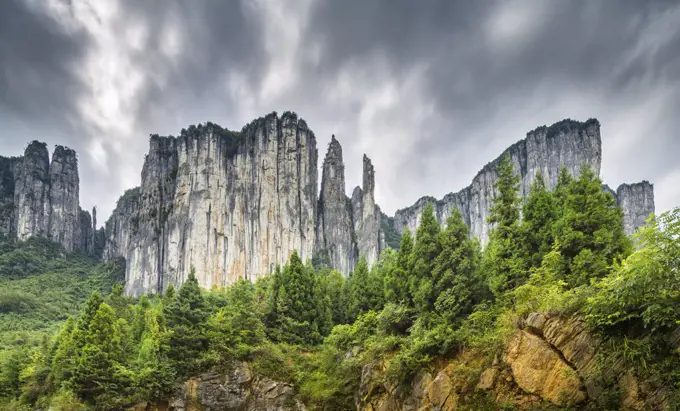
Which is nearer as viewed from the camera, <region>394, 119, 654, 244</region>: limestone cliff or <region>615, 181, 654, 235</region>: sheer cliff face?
<region>394, 119, 654, 244</region>: limestone cliff

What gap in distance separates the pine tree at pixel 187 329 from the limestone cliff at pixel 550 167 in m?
57.0

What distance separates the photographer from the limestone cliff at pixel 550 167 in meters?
95.2

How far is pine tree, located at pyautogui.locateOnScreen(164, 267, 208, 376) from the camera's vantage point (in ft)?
92.3

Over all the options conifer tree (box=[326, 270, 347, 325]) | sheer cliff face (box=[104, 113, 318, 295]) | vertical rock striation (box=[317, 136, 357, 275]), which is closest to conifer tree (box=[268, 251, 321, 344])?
conifer tree (box=[326, 270, 347, 325])

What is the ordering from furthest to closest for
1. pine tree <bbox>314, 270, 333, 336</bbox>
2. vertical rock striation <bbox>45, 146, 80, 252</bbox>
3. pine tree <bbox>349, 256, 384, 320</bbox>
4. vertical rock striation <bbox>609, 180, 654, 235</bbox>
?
1. vertical rock striation <bbox>45, 146, 80, 252</bbox>
2. vertical rock striation <bbox>609, 180, 654, 235</bbox>
3. pine tree <bbox>314, 270, 333, 336</bbox>
4. pine tree <bbox>349, 256, 384, 320</bbox>

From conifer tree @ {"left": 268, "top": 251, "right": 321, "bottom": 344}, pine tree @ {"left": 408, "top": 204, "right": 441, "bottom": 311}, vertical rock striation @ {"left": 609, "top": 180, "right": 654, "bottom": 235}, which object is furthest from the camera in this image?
vertical rock striation @ {"left": 609, "top": 180, "right": 654, "bottom": 235}

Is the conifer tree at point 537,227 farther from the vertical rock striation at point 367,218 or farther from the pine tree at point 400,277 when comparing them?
the vertical rock striation at point 367,218

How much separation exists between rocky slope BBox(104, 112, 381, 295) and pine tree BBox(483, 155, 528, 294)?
225ft

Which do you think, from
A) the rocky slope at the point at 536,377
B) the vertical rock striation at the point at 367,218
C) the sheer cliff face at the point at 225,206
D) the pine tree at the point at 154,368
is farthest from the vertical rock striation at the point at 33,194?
the rocky slope at the point at 536,377

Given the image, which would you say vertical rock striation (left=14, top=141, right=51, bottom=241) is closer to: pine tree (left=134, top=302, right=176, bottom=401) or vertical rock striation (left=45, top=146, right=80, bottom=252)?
vertical rock striation (left=45, top=146, right=80, bottom=252)

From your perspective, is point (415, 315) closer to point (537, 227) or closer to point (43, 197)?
point (537, 227)

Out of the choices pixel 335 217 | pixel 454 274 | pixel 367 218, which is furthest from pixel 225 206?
pixel 454 274

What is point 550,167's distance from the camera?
99.6m

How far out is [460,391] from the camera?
1569 cm
